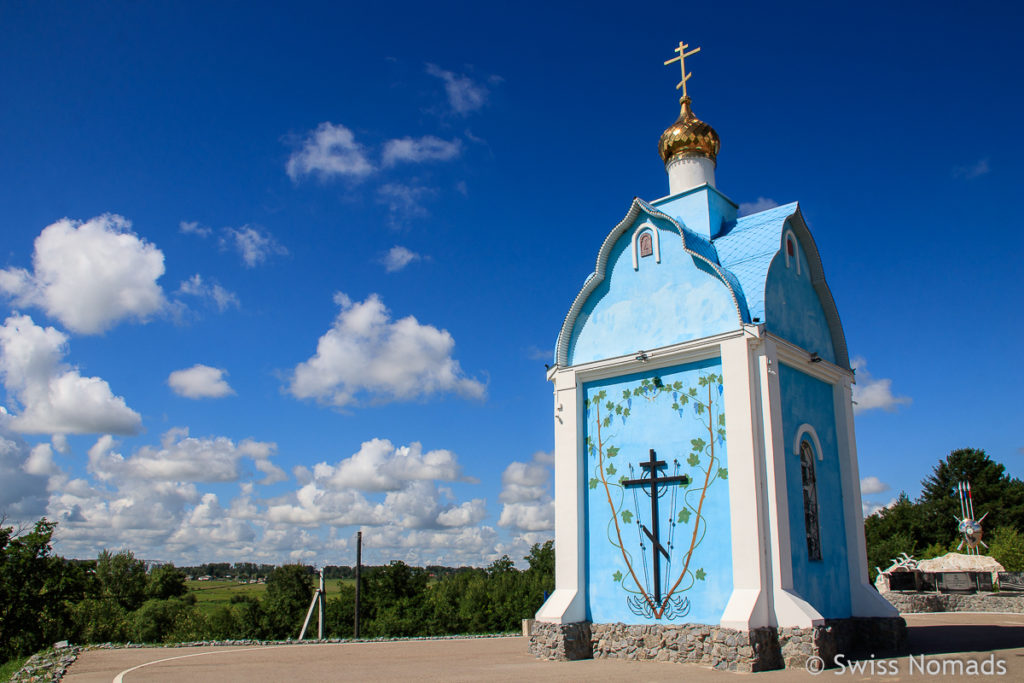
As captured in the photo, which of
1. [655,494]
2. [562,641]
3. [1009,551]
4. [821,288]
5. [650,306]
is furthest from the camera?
[1009,551]

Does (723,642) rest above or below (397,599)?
above

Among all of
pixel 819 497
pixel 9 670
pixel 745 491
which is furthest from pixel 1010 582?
pixel 9 670

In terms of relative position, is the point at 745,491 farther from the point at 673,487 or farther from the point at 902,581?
the point at 902,581

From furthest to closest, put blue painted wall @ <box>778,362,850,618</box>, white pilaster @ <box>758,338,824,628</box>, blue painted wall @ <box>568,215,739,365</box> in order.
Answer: blue painted wall @ <box>568,215,739,365</box>
blue painted wall @ <box>778,362,850,618</box>
white pilaster @ <box>758,338,824,628</box>

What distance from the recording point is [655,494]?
11109 millimetres

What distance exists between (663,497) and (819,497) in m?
2.66

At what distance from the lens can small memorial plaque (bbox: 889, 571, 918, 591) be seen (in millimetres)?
23797

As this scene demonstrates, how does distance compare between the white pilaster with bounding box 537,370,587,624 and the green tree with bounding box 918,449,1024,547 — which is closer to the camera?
the white pilaster with bounding box 537,370,587,624

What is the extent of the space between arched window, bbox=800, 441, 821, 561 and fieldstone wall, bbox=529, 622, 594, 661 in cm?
363

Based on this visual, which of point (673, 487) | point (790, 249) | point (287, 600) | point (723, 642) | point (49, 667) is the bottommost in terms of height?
point (287, 600)

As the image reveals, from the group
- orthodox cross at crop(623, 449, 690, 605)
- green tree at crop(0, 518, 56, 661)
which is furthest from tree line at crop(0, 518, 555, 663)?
orthodox cross at crop(623, 449, 690, 605)

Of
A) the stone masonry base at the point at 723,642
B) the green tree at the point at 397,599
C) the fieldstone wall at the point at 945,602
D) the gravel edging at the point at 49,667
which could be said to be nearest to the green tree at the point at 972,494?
the fieldstone wall at the point at 945,602

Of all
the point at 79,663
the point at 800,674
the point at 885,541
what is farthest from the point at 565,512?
the point at 885,541

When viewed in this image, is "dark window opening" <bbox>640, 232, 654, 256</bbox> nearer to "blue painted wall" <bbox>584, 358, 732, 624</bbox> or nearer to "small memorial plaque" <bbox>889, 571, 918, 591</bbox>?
"blue painted wall" <bbox>584, 358, 732, 624</bbox>
